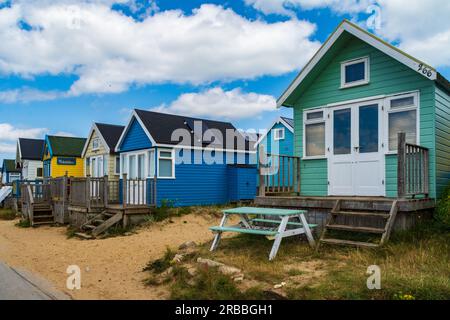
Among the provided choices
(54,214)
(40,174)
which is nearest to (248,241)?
(54,214)

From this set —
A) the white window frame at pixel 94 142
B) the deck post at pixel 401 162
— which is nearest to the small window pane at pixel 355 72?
the deck post at pixel 401 162

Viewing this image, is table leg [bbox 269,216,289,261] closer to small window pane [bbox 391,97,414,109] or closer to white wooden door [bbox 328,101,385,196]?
white wooden door [bbox 328,101,385,196]

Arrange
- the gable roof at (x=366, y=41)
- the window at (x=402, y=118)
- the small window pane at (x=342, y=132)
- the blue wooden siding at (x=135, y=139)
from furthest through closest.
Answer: the blue wooden siding at (x=135, y=139) → the small window pane at (x=342, y=132) → the window at (x=402, y=118) → the gable roof at (x=366, y=41)

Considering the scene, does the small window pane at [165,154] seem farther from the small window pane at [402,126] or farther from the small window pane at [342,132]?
the small window pane at [402,126]

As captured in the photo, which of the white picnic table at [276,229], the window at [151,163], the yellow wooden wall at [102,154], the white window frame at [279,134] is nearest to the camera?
the white picnic table at [276,229]

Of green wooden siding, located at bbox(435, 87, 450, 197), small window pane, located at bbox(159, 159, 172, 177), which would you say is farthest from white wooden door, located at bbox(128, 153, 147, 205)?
green wooden siding, located at bbox(435, 87, 450, 197)

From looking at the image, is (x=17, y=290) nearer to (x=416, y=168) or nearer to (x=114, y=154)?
(x=416, y=168)

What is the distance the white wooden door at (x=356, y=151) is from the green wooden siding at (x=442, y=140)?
3.77 ft

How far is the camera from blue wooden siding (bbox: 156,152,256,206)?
55.1ft

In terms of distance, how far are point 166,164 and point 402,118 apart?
10428 mm

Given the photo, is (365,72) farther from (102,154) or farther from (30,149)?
(30,149)

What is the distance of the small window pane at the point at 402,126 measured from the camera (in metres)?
8.73

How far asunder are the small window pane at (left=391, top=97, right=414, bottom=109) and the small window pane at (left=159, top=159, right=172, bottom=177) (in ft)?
33.6

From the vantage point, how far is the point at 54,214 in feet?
56.4
